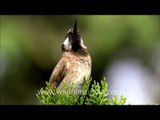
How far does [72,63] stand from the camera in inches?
261

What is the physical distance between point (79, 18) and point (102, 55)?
1.60 ft

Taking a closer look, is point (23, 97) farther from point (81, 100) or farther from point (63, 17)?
point (81, 100)

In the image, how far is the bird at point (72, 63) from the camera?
646 centimetres

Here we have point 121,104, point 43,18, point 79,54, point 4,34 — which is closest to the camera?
point 121,104

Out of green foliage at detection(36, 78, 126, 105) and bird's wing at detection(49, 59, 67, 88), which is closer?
green foliage at detection(36, 78, 126, 105)

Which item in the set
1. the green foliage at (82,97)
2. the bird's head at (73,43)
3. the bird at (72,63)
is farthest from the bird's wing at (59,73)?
the green foliage at (82,97)

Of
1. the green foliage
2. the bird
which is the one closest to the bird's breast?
the bird

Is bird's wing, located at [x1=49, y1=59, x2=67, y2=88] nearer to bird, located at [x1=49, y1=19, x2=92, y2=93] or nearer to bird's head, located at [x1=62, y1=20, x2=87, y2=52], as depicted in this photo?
bird, located at [x1=49, y1=19, x2=92, y2=93]

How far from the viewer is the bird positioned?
6.46 meters

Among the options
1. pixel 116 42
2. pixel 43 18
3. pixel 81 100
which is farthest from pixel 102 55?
pixel 81 100

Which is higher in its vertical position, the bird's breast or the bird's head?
the bird's head

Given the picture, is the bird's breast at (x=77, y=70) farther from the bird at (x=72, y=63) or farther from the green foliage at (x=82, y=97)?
the green foliage at (x=82, y=97)

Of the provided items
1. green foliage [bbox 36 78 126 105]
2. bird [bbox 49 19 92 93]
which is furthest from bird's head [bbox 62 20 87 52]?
green foliage [bbox 36 78 126 105]

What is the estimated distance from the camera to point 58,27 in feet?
25.8
